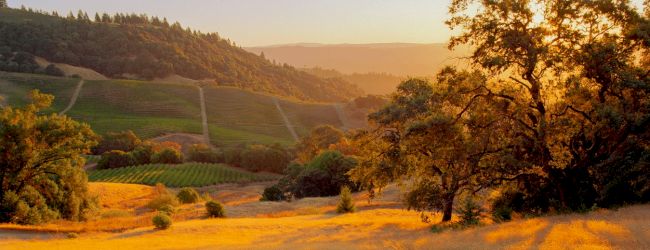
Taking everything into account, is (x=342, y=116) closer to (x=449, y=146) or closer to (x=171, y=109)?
(x=171, y=109)

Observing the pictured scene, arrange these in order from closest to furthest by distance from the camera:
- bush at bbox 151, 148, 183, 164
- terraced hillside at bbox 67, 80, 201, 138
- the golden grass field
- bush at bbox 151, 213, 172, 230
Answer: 1. the golden grass field
2. bush at bbox 151, 213, 172, 230
3. bush at bbox 151, 148, 183, 164
4. terraced hillside at bbox 67, 80, 201, 138

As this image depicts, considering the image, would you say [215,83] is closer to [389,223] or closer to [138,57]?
[138,57]

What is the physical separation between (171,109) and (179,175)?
213 ft

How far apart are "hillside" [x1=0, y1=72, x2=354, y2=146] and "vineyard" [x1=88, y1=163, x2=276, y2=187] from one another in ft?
84.7

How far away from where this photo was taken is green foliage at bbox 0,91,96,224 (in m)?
23.0

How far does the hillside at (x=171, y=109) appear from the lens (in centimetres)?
11669

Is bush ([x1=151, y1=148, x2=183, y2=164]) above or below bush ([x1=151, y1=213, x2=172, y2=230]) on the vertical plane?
below

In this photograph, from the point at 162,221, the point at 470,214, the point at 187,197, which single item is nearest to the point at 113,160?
the point at 187,197

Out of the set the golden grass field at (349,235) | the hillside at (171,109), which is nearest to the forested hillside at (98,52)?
the hillside at (171,109)

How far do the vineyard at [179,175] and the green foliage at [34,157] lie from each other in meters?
45.9

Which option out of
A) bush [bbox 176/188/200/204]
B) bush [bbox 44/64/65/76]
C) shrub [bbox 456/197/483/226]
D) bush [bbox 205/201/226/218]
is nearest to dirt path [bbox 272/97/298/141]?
bush [bbox 44/64/65/76]

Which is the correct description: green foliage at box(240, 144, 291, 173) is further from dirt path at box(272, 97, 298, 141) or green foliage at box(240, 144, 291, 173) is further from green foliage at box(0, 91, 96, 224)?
green foliage at box(0, 91, 96, 224)

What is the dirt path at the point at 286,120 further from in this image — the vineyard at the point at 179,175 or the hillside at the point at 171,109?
the vineyard at the point at 179,175

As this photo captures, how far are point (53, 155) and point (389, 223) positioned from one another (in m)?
17.2
